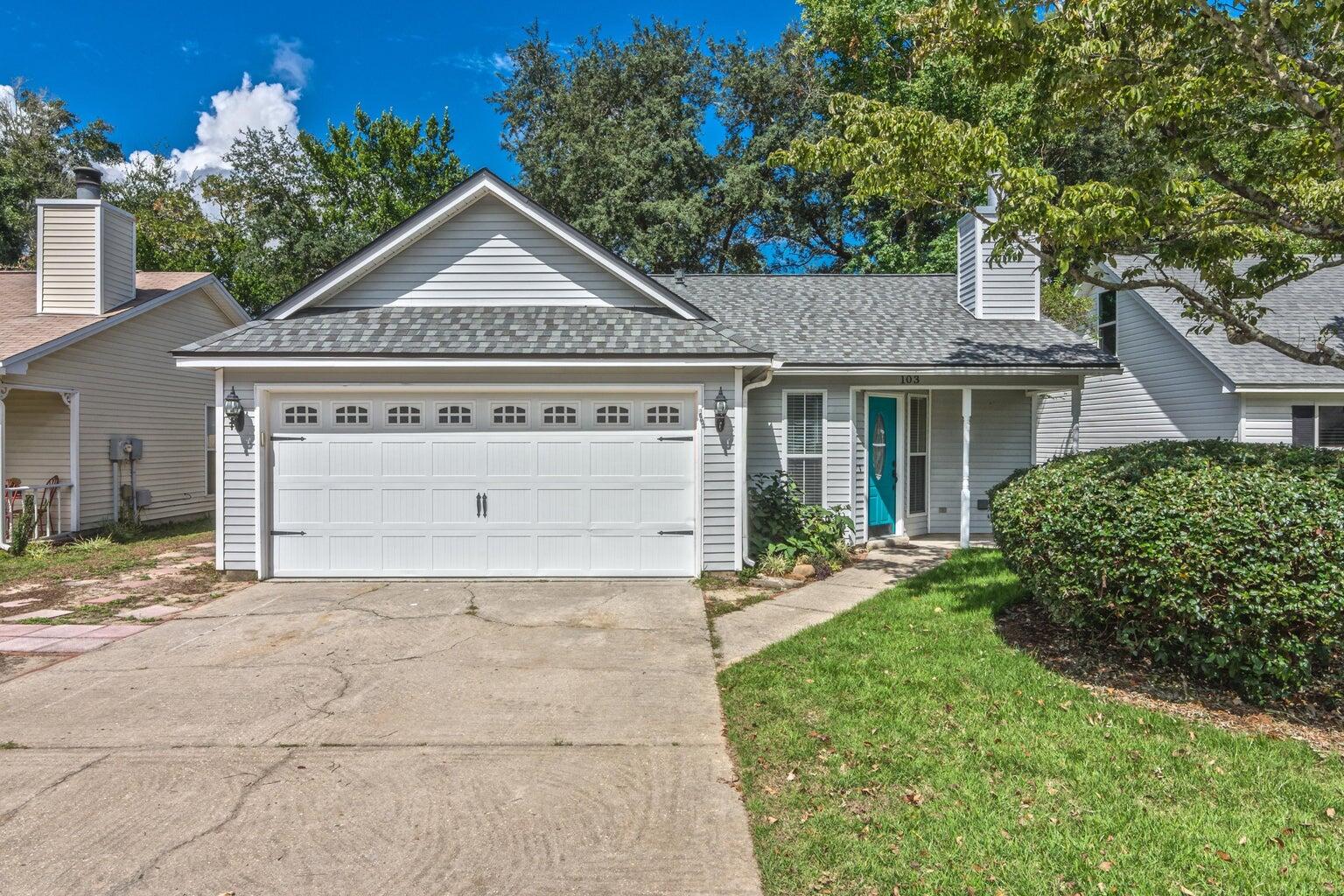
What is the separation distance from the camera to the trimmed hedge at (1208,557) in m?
3.95

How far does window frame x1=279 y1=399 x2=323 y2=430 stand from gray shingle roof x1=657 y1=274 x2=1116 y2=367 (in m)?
5.78

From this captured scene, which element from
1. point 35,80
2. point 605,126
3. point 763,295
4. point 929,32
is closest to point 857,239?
point 605,126

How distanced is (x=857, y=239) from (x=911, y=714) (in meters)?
21.5

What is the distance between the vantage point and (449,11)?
1788 cm

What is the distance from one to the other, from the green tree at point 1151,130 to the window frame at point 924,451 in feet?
12.7

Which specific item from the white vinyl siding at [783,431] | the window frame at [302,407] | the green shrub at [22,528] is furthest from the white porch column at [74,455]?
the white vinyl siding at [783,431]

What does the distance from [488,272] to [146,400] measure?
8.78m

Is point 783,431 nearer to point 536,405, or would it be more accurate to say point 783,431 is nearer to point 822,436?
point 822,436

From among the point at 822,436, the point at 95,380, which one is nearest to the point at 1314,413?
the point at 822,436

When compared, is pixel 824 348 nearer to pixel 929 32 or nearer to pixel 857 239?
pixel 929 32

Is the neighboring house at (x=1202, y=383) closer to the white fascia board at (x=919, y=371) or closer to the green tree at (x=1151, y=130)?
the white fascia board at (x=919, y=371)

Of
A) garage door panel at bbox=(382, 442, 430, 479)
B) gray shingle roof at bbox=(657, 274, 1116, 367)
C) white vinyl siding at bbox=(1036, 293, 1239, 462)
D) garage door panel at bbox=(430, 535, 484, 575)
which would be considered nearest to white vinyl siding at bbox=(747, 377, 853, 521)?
gray shingle roof at bbox=(657, 274, 1116, 367)

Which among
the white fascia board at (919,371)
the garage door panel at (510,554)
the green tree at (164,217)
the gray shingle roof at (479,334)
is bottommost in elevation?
the garage door panel at (510,554)

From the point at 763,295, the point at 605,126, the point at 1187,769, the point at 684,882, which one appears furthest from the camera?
the point at 605,126
